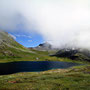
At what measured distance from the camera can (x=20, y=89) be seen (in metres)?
24.2

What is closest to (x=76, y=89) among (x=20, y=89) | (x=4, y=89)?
(x=20, y=89)

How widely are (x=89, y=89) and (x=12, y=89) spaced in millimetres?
21299

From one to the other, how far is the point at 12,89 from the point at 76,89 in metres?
18.0

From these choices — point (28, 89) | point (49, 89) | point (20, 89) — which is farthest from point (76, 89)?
point (20, 89)

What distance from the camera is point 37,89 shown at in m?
24.8

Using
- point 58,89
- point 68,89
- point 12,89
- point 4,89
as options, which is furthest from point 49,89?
point 4,89

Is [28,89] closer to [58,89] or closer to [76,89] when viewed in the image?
[58,89]

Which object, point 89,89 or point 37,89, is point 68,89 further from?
point 37,89

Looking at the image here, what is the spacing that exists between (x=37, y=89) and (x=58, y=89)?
592cm

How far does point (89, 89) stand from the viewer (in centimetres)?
2420

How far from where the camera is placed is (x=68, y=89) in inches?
977

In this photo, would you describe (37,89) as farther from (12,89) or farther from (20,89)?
(12,89)

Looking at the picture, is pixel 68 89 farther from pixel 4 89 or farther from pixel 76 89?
pixel 4 89

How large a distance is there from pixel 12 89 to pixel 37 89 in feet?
22.7
